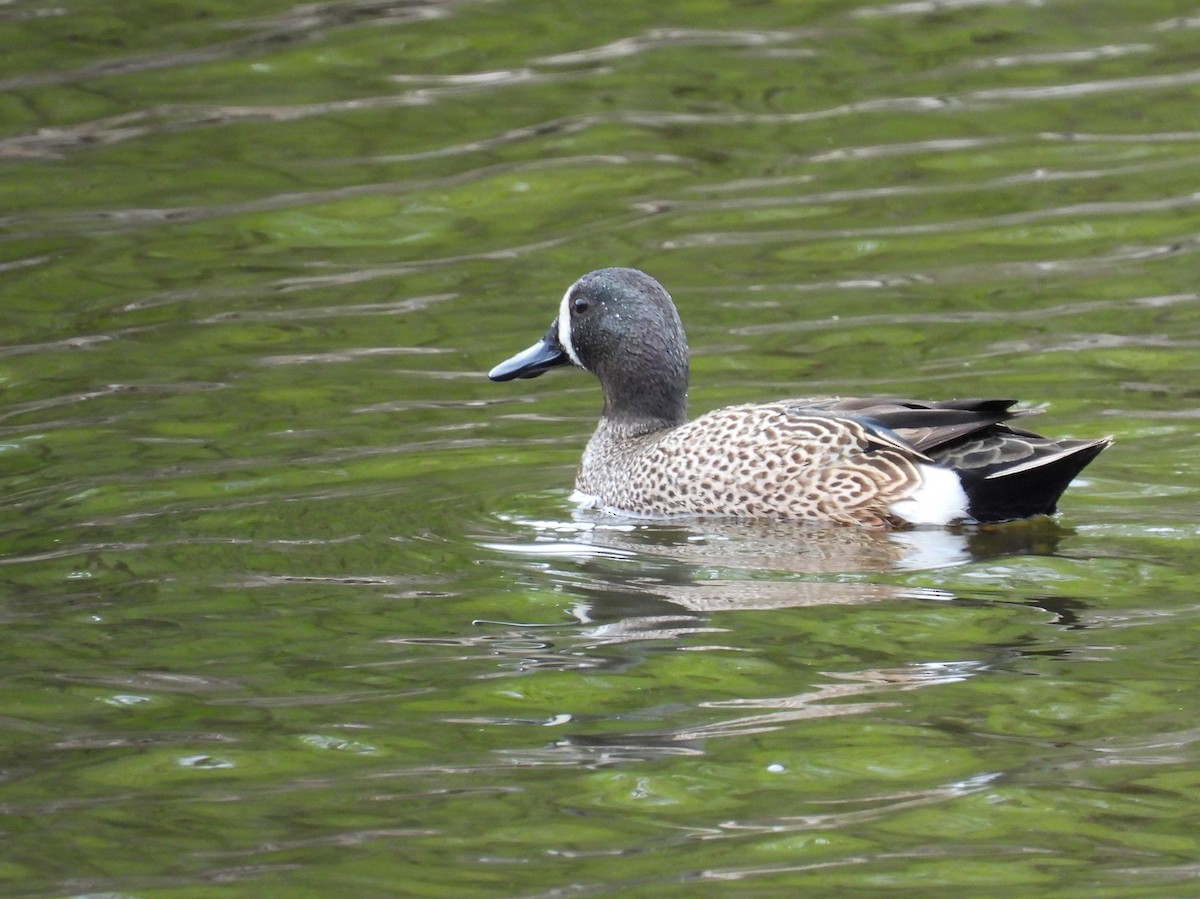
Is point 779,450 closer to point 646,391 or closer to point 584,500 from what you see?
point 584,500

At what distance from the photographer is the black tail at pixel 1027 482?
7.21 m

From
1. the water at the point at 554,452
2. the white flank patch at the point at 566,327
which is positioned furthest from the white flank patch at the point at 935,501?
the white flank patch at the point at 566,327

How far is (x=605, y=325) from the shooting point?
8766 mm

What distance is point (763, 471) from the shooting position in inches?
307

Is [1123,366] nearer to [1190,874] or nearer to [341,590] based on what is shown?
[341,590]

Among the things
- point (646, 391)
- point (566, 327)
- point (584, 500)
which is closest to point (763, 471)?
point (584, 500)

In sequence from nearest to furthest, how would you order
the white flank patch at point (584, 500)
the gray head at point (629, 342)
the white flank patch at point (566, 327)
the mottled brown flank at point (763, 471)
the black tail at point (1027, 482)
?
the black tail at point (1027, 482), the mottled brown flank at point (763, 471), the white flank patch at point (584, 500), the gray head at point (629, 342), the white flank patch at point (566, 327)

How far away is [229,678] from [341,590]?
91cm

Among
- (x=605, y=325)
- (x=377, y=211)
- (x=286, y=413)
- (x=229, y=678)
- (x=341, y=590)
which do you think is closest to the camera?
(x=229, y=678)

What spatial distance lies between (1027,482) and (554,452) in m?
2.48

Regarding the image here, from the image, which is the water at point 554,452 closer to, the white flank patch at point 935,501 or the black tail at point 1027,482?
the black tail at point 1027,482

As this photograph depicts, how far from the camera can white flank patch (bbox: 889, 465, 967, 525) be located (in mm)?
7438

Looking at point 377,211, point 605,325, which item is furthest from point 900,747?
point 377,211

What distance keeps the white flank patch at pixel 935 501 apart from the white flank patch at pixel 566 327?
1.87 meters
